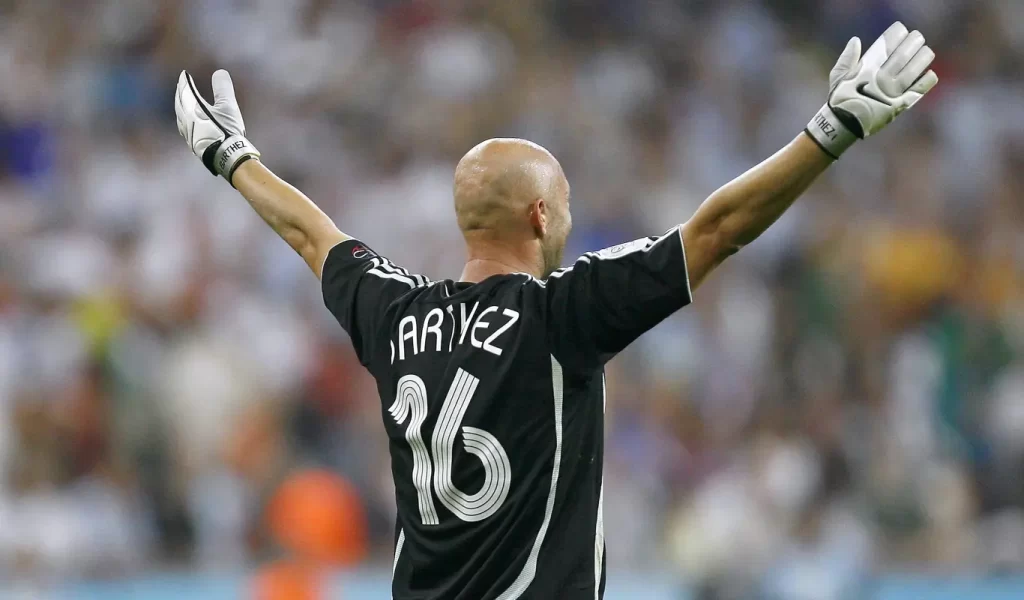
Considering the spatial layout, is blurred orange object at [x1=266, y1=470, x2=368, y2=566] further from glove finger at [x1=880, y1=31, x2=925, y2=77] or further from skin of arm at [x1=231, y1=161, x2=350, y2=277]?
glove finger at [x1=880, y1=31, x2=925, y2=77]

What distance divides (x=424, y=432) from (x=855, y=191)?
8.49 m

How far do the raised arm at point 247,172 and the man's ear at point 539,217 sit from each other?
25.3 inches

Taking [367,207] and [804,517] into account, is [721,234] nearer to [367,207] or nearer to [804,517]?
[804,517]

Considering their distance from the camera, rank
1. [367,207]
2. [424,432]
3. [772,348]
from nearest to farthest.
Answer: [424,432], [772,348], [367,207]

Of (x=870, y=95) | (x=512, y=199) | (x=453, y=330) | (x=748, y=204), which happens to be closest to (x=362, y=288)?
(x=453, y=330)

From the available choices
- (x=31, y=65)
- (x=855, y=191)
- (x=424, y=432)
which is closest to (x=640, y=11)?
(x=855, y=191)

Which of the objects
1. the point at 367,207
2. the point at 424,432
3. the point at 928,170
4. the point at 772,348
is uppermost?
the point at 928,170

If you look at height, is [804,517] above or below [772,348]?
below

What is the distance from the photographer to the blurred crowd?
916 centimetres

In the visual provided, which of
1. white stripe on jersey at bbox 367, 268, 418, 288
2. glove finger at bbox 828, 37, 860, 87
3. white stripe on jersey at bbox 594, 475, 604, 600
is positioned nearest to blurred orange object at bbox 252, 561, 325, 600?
white stripe on jersey at bbox 367, 268, 418, 288

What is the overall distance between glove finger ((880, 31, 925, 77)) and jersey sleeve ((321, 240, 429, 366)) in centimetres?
128

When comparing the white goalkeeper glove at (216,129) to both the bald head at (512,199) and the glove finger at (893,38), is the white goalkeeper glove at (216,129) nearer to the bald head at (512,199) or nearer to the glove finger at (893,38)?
the bald head at (512,199)

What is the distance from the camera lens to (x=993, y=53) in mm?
12695

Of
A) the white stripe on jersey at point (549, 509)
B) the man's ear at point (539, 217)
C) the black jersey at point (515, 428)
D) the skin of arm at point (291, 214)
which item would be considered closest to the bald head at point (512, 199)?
the man's ear at point (539, 217)
